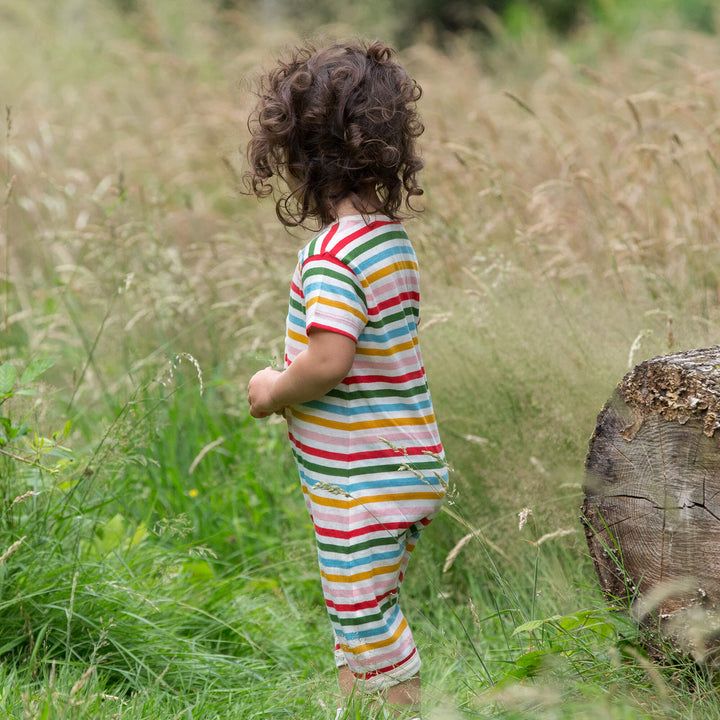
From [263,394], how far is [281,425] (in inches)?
62.7

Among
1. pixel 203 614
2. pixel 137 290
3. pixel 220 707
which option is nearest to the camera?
pixel 220 707

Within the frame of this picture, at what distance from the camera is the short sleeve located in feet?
6.21

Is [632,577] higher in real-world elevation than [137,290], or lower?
lower

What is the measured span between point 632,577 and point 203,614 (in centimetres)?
126

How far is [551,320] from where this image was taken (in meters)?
3.03

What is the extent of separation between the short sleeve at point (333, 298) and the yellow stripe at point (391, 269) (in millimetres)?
38

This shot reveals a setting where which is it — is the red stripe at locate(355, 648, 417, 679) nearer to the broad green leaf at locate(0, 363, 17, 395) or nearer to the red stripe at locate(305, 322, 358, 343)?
the red stripe at locate(305, 322, 358, 343)

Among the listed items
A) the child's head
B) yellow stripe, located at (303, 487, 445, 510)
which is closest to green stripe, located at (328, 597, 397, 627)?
yellow stripe, located at (303, 487, 445, 510)

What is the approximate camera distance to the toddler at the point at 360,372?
1988 millimetres

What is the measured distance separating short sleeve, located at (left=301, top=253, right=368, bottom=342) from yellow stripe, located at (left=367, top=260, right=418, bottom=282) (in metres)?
0.04

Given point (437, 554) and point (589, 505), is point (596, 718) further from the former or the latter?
point (437, 554)

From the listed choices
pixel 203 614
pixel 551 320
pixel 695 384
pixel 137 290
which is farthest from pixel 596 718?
pixel 137 290

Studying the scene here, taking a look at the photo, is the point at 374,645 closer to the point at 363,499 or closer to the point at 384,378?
the point at 363,499

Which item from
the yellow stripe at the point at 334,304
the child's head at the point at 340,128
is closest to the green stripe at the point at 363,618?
the yellow stripe at the point at 334,304
